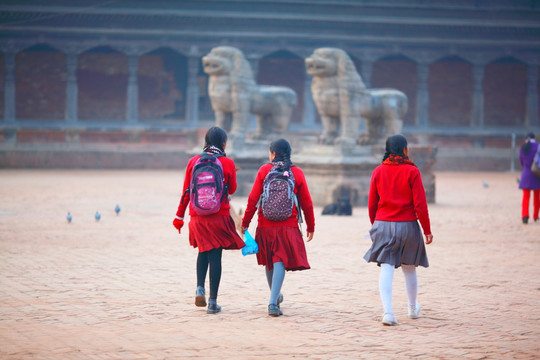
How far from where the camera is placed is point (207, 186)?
22.1 ft

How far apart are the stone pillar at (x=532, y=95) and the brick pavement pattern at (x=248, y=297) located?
663 inches

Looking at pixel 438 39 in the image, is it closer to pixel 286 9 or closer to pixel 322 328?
pixel 286 9

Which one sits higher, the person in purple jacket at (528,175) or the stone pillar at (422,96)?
the stone pillar at (422,96)

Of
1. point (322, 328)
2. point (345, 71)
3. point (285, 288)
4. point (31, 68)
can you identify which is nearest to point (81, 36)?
point (31, 68)

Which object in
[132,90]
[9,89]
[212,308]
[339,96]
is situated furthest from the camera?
[132,90]

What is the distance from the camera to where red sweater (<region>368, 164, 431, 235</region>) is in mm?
6430

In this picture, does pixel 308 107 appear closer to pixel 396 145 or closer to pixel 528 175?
pixel 528 175

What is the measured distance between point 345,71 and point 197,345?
37.1ft

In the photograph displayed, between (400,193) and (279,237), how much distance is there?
1.00 m

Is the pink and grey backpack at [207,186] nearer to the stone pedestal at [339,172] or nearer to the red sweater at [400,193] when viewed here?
the red sweater at [400,193]

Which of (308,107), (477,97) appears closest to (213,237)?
(308,107)

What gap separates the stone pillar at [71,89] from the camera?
90.7ft

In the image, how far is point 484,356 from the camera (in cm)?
548

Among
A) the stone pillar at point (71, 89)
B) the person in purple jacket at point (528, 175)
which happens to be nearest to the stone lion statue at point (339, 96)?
the person in purple jacket at point (528, 175)
